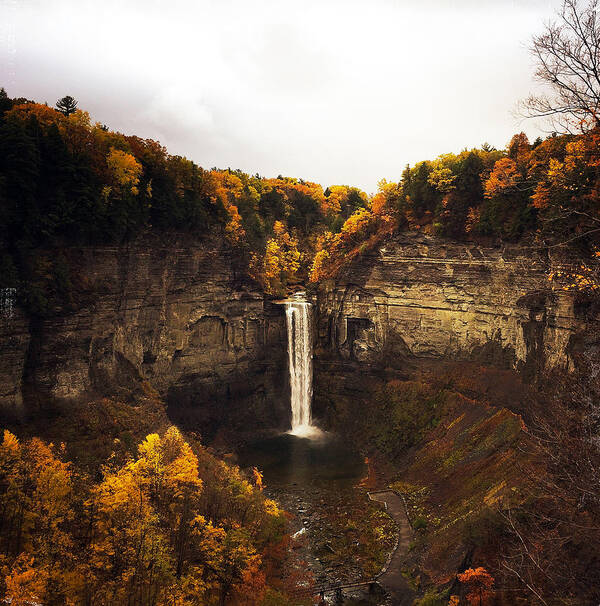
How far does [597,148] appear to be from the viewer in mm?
13609

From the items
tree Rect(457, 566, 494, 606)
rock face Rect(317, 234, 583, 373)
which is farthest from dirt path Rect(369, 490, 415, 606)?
rock face Rect(317, 234, 583, 373)

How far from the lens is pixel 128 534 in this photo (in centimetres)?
2320

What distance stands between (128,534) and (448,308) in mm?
34094

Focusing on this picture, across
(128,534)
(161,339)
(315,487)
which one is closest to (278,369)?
(161,339)

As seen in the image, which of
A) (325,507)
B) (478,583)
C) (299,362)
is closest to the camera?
(478,583)

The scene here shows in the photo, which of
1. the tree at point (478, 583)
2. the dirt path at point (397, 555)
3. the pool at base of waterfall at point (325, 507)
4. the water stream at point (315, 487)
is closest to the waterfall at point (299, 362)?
the water stream at point (315, 487)

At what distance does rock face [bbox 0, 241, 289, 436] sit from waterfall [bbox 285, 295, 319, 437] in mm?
1246

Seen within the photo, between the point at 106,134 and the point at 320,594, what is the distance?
34586 mm

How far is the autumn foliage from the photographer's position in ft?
68.7

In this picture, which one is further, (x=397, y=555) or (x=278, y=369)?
(x=278, y=369)

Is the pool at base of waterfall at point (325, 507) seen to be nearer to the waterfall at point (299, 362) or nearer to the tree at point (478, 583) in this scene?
the waterfall at point (299, 362)

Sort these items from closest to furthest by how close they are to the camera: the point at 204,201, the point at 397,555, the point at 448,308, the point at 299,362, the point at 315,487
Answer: the point at 397,555 < the point at 315,487 < the point at 448,308 < the point at 204,201 < the point at 299,362

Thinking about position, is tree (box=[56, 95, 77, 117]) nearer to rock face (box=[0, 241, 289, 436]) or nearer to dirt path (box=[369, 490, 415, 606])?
rock face (box=[0, 241, 289, 436])

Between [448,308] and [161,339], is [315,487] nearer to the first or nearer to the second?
[161,339]
